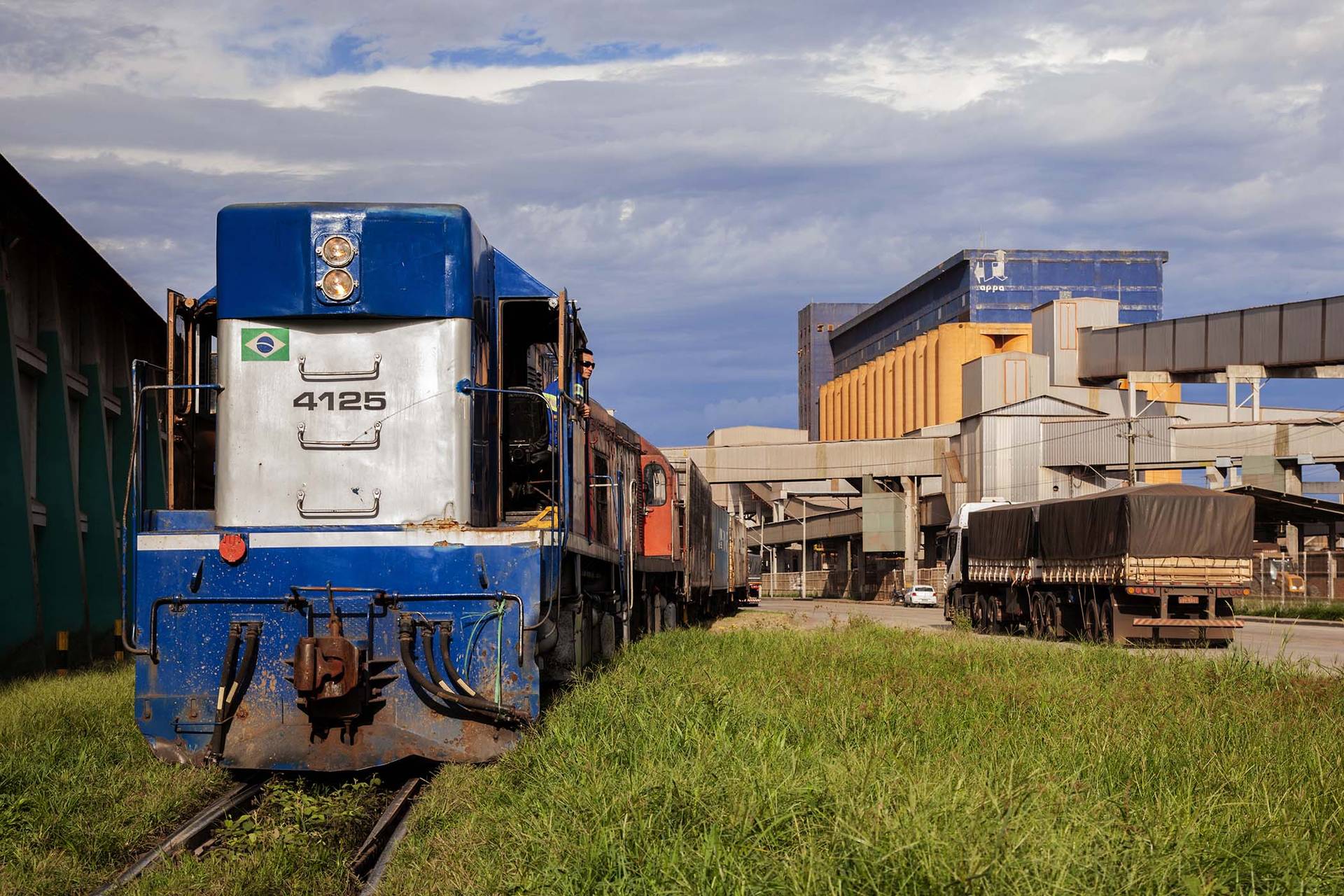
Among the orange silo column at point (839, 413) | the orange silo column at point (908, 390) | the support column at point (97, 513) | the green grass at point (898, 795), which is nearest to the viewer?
the green grass at point (898, 795)

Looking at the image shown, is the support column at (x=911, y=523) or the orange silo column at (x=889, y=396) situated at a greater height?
the orange silo column at (x=889, y=396)

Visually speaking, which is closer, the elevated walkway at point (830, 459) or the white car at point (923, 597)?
the white car at point (923, 597)

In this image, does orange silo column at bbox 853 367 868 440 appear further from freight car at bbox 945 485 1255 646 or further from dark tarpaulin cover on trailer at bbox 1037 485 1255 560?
dark tarpaulin cover on trailer at bbox 1037 485 1255 560

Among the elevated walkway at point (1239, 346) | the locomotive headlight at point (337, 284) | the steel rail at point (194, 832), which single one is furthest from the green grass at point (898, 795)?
the elevated walkway at point (1239, 346)

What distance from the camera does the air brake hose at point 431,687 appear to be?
8328mm

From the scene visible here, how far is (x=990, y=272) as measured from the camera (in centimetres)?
9381

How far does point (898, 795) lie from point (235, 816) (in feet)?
13.8

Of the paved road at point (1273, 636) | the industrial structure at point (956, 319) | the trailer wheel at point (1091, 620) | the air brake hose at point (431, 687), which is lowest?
the paved road at point (1273, 636)

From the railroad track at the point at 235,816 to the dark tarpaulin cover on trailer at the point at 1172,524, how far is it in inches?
675

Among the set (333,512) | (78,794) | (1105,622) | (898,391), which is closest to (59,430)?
(333,512)

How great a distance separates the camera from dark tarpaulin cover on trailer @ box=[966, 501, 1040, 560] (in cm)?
2759

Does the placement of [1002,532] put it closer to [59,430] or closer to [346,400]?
[59,430]

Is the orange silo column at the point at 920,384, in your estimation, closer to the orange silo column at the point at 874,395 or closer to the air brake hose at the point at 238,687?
the orange silo column at the point at 874,395

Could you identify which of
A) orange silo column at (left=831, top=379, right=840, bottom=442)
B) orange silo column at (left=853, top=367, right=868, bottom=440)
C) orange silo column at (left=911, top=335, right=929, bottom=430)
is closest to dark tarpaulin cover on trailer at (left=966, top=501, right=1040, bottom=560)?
orange silo column at (left=911, top=335, right=929, bottom=430)
